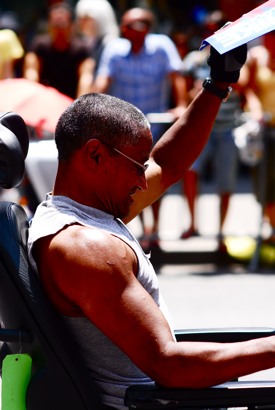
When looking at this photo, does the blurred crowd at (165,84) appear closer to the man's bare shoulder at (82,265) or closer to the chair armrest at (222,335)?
the chair armrest at (222,335)

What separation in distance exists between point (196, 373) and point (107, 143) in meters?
0.62

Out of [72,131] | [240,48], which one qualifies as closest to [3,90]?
[240,48]

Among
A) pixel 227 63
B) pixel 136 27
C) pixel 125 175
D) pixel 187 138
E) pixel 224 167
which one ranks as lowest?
pixel 224 167

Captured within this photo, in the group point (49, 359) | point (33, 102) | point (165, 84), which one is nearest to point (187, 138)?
point (49, 359)

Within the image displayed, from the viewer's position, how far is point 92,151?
110 inches

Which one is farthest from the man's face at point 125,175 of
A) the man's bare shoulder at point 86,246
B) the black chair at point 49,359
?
the black chair at point 49,359

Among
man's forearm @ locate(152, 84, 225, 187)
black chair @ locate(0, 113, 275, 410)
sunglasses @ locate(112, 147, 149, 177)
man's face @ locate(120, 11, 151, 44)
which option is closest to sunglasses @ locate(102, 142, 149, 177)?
sunglasses @ locate(112, 147, 149, 177)

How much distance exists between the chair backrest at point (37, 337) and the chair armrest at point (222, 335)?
0.58 meters

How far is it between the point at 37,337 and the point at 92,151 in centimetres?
48

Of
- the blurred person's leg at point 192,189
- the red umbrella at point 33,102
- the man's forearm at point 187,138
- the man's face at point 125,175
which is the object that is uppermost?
the man's face at point 125,175

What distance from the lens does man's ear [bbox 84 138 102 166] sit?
2791 millimetres

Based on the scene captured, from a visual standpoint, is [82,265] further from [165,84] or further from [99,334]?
[165,84]

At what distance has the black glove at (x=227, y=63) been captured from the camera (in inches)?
133

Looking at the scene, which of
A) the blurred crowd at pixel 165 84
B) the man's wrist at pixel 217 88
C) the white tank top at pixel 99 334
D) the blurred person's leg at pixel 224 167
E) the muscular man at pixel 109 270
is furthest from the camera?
the blurred person's leg at pixel 224 167
